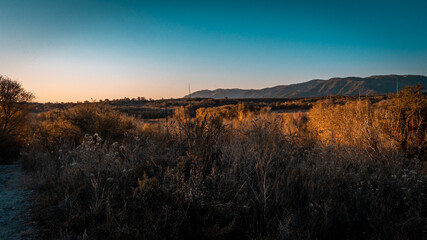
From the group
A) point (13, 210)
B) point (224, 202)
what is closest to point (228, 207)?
point (224, 202)

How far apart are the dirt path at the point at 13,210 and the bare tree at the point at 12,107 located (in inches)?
139

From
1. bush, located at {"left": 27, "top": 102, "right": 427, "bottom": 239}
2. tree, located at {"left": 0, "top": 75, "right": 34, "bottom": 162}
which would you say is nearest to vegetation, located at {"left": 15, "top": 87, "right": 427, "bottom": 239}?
bush, located at {"left": 27, "top": 102, "right": 427, "bottom": 239}

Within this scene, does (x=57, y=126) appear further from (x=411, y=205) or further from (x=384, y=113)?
(x=384, y=113)

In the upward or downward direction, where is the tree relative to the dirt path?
upward

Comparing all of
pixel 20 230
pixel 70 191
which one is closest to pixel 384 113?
pixel 70 191

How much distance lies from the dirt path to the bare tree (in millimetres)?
3520

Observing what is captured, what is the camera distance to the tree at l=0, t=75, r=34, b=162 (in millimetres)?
7803

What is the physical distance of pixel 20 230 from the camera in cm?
305

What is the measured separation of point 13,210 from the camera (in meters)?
3.63

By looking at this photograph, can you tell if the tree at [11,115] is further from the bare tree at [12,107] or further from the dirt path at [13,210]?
the dirt path at [13,210]

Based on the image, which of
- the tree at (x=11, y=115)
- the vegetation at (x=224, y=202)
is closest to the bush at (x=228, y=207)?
the vegetation at (x=224, y=202)

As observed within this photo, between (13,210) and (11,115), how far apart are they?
668 centimetres

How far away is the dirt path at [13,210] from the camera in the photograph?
2975 millimetres

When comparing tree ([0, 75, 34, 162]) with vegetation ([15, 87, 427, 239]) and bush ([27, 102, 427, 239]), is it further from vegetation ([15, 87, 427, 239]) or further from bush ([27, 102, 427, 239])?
bush ([27, 102, 427, 239])
